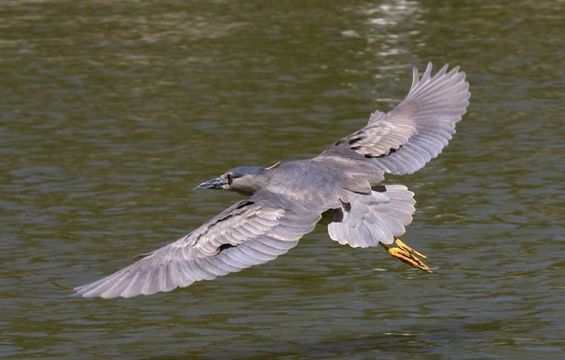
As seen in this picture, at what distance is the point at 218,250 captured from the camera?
806 centimetres

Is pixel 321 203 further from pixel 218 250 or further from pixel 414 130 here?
pixel 414 130

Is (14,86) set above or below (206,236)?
below

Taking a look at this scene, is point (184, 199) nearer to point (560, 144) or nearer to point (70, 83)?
point (560, 144)

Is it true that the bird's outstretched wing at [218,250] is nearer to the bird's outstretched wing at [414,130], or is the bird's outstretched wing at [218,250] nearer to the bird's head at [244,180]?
the bird's head at [244,180]

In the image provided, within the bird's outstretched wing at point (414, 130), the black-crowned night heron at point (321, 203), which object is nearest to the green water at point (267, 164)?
the black-crowned night heron at point (321, 203)

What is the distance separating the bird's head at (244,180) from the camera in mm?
9062

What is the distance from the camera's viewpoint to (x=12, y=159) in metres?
14.3

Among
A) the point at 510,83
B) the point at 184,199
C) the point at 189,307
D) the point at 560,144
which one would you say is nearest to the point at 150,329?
the point at 189,307

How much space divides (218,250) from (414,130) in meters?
2.13

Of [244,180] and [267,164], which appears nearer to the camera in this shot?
[244,180]

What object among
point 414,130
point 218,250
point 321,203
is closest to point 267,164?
point 414,130

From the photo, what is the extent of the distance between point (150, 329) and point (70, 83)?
8.60 metres

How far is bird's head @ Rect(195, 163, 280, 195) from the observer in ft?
29.7

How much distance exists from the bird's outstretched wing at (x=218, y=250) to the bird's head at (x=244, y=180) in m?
0.65
